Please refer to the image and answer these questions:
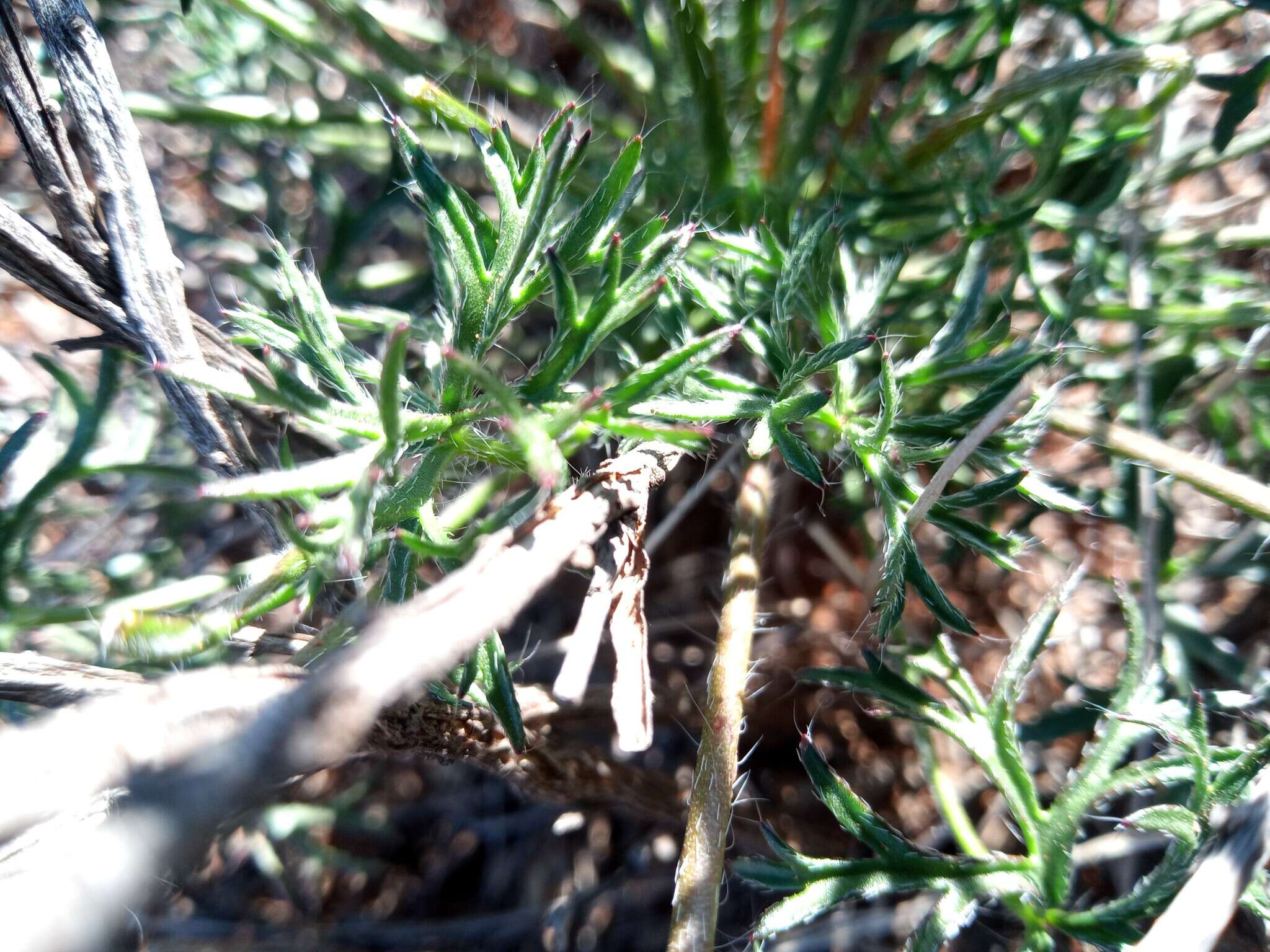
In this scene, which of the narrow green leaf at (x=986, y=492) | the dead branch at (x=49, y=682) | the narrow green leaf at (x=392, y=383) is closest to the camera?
the narrow green leaf at (x=392, y=383)

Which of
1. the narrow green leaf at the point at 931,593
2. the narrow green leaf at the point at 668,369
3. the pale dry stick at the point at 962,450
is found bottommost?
the narrow green leaf at the point at 931,593

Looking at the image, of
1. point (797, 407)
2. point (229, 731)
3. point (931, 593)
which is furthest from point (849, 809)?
point (229, 731)

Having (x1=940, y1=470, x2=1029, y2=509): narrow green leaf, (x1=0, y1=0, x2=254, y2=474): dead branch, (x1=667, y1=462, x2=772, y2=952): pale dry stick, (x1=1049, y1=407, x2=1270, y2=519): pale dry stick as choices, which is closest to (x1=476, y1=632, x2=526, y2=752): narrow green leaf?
(x1=667, y1=462, x2=772, y2=952): pale dry stick

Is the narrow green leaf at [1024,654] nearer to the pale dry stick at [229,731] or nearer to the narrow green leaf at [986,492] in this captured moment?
the narrow green leaf at [986,492]

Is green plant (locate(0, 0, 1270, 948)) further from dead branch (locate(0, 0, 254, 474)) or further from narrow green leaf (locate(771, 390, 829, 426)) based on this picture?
dead branch (locate(0, 0, 254, 474))

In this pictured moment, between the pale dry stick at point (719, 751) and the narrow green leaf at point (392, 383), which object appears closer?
the narrow green leaf at point (392, 383)

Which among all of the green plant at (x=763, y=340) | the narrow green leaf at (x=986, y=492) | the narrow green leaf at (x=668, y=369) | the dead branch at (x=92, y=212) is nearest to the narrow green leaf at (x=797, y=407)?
the green plant at (x=763, y=340)

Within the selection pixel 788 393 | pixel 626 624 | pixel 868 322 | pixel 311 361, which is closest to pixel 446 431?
pixel 311 361
